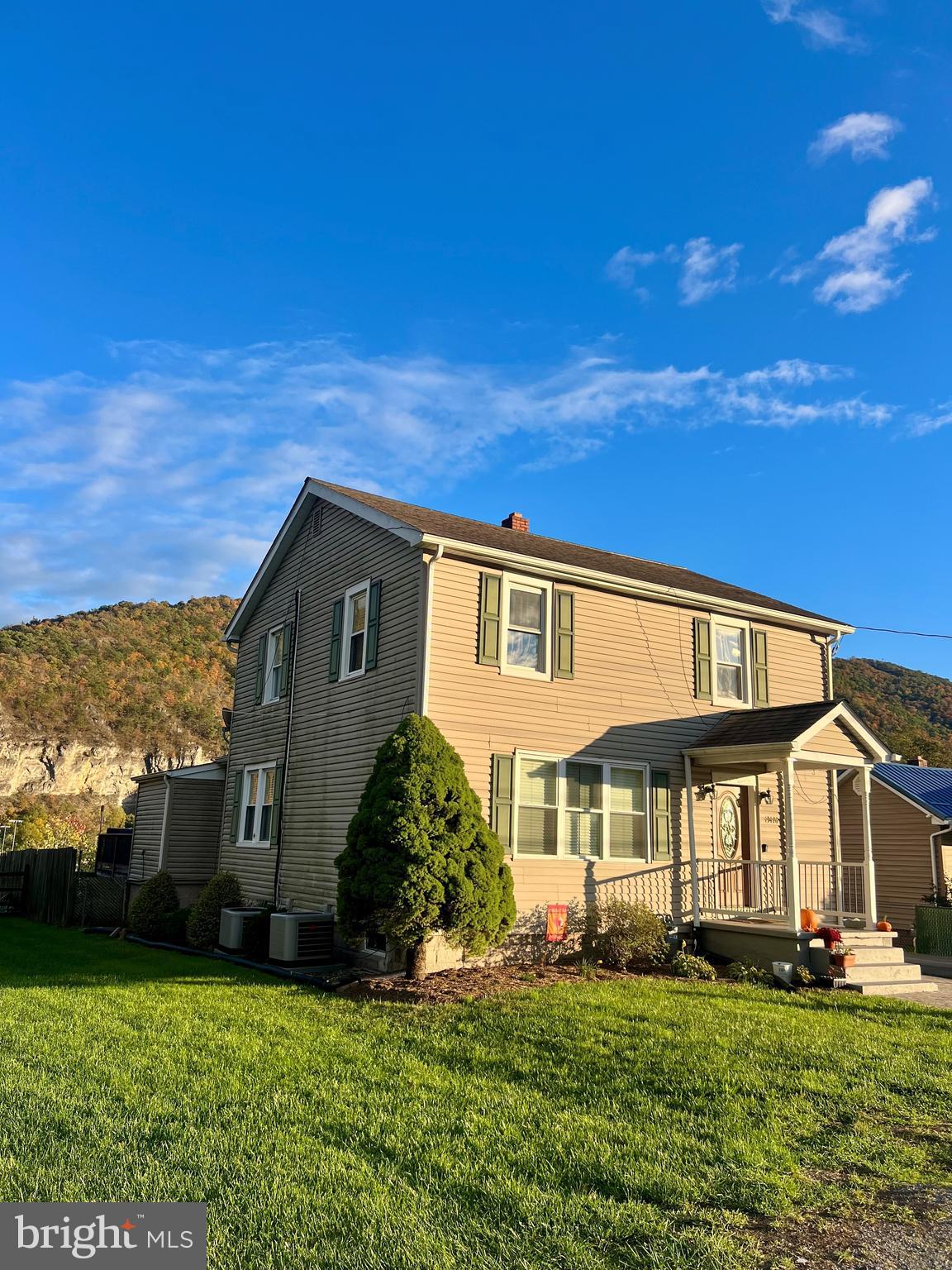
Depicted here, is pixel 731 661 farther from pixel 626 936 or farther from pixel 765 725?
pixel 626 936

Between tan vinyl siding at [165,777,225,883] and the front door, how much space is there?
37.8ft

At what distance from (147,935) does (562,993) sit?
427 inches

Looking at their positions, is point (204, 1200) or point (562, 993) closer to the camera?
point (204, 1200)

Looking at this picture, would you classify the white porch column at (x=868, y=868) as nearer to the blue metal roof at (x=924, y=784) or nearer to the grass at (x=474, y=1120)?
the grass at (x=474, y=1120)

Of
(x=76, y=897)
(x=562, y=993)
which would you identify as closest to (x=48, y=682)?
(x=76, y=897)

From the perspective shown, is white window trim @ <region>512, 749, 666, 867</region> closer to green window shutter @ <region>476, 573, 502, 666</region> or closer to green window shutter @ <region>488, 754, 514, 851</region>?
green window shutter @ <region>488, 754, 514, 851</region>

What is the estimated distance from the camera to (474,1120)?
19.3 ft

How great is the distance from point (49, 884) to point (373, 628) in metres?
13.3

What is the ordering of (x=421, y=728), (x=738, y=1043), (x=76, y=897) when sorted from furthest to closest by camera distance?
(x=76, y=897) → (x=421, y=728) → (x=738, y=1043)

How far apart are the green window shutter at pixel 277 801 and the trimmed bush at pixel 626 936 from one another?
252 inches

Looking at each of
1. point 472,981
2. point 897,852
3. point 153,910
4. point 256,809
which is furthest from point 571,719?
point 897,852

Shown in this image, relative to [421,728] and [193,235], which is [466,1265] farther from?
[193,235]

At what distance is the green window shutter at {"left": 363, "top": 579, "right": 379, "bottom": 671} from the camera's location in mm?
14242

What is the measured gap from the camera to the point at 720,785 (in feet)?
51.5
